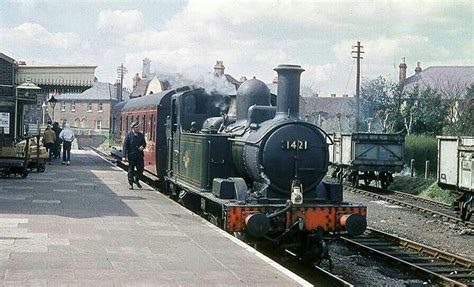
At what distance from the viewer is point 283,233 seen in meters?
9.59

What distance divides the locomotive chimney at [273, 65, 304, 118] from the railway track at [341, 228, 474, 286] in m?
2.73

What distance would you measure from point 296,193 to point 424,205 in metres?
9.66

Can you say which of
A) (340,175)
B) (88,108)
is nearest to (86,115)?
(88,108)

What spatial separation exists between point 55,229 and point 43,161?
11323mm

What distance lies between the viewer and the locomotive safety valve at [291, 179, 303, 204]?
31.7 feet

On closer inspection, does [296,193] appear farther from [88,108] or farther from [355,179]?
[88,108]

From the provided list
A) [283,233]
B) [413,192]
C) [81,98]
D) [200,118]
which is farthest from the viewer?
[81,98]

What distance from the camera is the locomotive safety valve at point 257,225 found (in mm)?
9234

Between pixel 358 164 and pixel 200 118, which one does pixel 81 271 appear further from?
pixel 358 164

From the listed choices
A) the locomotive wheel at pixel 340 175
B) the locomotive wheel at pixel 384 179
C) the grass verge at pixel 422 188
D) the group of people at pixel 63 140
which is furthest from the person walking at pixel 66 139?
the grass verge at pixel 422 188

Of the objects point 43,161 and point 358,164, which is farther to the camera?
point 358,164

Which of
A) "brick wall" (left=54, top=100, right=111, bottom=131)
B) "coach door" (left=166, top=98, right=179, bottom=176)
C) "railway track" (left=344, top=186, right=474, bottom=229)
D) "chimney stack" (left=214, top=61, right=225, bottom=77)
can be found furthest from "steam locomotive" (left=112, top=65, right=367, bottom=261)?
"brick wall" (left=54, top=100, right=111, bottom=131)

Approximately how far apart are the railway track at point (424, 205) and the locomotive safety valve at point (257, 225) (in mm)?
6682

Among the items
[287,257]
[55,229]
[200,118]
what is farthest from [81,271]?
[200,118]
